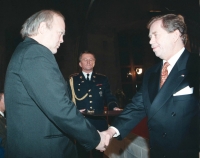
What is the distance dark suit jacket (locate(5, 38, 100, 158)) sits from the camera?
1444 mm

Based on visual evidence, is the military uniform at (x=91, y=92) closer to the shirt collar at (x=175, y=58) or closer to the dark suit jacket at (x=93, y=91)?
the dark suit jacket at (x=93, y=91)

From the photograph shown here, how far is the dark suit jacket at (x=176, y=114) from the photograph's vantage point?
154 cm

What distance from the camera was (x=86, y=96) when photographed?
4.05 metres

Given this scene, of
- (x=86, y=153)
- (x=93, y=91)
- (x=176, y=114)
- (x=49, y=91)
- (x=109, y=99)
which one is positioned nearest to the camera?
(x=49, y=91)

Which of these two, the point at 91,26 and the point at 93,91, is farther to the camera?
the point at 91,26

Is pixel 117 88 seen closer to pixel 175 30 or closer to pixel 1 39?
pixel 1 39

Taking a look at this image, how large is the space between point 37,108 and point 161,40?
4.22 feet

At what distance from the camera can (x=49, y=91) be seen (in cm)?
145

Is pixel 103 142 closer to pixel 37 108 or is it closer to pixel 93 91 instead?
pixel 37 108

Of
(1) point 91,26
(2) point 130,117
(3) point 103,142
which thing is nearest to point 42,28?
(3) point 103,142

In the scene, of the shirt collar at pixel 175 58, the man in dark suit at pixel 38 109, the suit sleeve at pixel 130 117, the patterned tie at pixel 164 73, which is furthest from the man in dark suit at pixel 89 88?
the man in dark suit at pixel 38 109

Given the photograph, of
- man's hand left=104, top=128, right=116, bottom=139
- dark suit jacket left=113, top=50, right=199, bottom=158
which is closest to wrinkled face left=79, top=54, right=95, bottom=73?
man's hand left=104, top=128, right=116, bottom=139

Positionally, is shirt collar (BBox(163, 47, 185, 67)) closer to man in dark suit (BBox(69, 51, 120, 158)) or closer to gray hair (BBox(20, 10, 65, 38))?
gray hair (BBox(20, 10, 65, 38))

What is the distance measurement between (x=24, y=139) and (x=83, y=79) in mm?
2747
